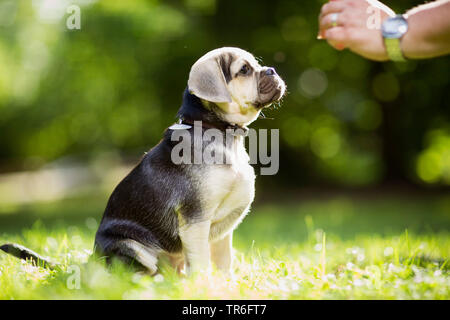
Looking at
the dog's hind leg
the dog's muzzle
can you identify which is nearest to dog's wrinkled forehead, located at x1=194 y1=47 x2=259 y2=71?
the dog's muzzle

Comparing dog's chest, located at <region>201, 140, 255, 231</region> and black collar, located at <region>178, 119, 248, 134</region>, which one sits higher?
black collar, located at <region>178, 119, 248, 134</region>

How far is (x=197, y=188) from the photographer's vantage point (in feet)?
12.1

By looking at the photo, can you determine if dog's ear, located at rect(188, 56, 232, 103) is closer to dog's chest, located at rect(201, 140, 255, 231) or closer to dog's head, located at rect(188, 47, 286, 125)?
dog's head, located at rect(188, 47, 286, 125)

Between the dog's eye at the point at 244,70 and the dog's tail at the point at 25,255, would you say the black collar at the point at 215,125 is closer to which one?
the dog's eye at the point at 244,70

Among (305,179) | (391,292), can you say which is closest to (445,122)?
(305,179)

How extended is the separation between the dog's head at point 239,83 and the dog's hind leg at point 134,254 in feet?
4.20

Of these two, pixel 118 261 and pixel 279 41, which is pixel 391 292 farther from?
pixel 279 41

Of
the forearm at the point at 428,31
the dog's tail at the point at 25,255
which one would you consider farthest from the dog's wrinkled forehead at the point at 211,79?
the dog's tail at the point at 25,255

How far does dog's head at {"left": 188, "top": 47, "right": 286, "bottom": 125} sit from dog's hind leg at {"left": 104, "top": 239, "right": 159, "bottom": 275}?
1280mm

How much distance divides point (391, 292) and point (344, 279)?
41cm

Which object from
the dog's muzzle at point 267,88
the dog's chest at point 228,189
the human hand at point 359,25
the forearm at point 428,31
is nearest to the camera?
the forearm at point 428,31

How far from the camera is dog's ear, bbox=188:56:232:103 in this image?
3.74 meters

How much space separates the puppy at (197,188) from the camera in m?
3.67

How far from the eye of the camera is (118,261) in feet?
12.0
